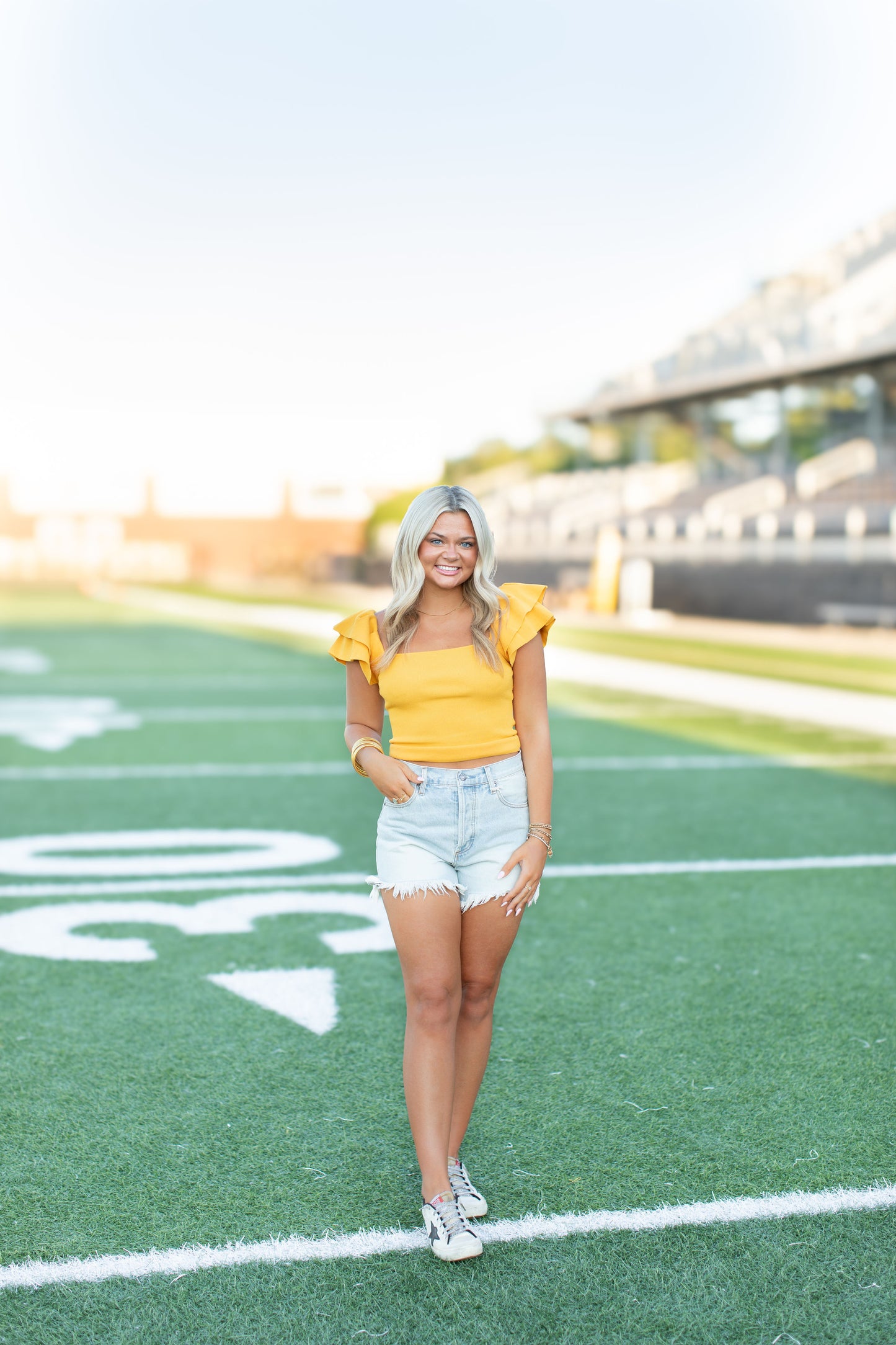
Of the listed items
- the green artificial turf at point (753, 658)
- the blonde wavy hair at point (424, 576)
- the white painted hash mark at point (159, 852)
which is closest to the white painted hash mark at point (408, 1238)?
the blonde wavy hair at point (424, 576)

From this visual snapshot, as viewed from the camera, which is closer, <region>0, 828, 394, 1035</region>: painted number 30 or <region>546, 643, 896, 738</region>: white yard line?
<region>0, 828, 394, 1035</region>: painted number 30

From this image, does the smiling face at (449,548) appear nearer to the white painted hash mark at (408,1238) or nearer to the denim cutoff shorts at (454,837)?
the denim cutoff shorts at (454,837)

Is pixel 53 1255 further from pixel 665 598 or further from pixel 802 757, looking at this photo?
pixel 665 598

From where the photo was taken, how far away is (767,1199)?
321 cm

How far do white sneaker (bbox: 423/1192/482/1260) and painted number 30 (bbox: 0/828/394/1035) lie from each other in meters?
1.40

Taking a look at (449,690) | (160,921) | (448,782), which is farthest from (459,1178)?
(160,921)

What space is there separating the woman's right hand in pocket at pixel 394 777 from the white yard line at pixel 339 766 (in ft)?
21.0

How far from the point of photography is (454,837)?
10.0 feet

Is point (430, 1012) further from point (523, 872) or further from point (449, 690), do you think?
point (449, 690)

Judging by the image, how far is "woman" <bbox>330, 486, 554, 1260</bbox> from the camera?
3.03 meters

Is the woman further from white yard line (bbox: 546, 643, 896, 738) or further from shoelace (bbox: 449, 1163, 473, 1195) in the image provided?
white yard line (bbox: 546, 643, 896, 738)

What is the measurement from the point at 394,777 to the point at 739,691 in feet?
39.8

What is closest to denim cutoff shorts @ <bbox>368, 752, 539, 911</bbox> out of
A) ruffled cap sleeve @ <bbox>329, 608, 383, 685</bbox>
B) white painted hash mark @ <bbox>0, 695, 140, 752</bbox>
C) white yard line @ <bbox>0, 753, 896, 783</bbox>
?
ruffled cap sleeve @ <bbox>329, 608, 383, 685</bbox>

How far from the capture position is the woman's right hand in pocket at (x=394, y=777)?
3010mm
